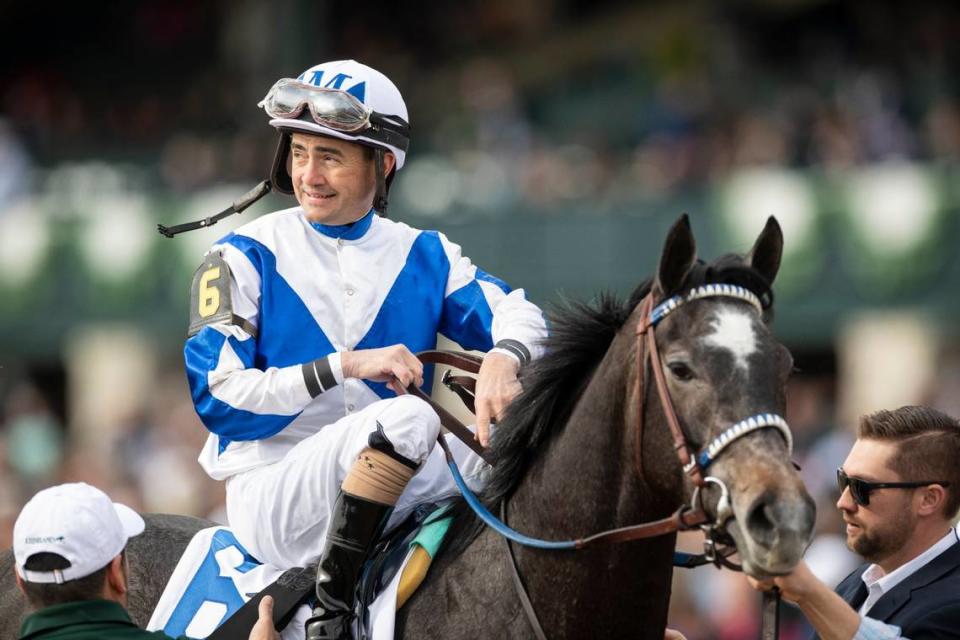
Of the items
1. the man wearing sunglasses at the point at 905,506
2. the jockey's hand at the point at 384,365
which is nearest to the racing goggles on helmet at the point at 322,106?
the jockey's hand at the point at 384,365

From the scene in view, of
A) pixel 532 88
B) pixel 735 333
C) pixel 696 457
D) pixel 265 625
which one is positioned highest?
pixel 532 88

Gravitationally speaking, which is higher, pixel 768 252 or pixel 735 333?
pixel 768 252

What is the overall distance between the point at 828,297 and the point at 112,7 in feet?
45.8

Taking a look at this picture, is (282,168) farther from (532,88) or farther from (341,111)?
(532,88)

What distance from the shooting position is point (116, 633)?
378 cm

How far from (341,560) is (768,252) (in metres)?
1.30

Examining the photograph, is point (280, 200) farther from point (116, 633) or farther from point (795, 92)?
point (116, 633)

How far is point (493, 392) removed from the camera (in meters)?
4.30

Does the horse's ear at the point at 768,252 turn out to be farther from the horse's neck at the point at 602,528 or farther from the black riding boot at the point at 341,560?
the black riding boot at the point at 341,560

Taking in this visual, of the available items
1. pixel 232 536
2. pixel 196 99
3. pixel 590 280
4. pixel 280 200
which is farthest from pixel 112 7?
pixel 232 536

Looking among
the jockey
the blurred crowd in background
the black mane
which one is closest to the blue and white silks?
the jockey

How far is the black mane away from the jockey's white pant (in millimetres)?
132

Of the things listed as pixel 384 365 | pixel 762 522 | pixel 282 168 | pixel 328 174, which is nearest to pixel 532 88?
pixel 282 168

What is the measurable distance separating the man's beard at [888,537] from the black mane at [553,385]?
0.91 meters
